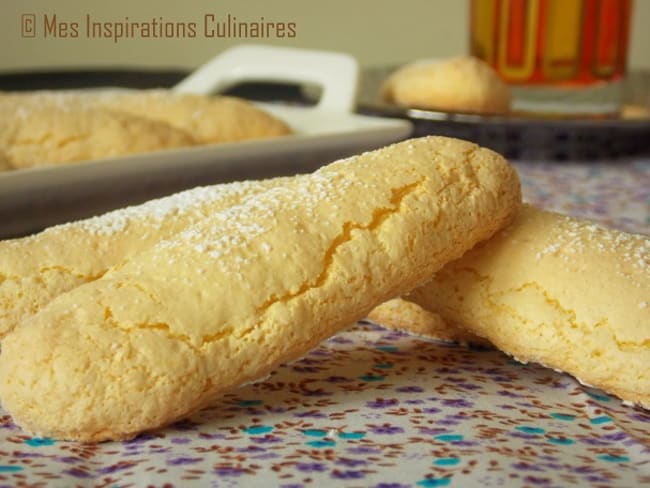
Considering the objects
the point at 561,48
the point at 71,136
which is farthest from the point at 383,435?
the point at 561,48

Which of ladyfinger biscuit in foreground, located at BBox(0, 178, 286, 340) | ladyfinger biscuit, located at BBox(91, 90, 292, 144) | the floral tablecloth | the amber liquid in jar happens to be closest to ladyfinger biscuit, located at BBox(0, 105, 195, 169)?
ladyfinger biscuit, located at BBox(91, 90, 292, 144)

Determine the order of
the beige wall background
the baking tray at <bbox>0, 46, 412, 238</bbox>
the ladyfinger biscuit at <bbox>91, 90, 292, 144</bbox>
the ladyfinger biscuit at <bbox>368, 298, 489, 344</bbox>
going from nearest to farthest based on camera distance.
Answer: the ladyfinger biscuit at <bbox>368, 298, 489, 344</bbox>
the baking tray at <bbox>0, 46, 412, 238</bbox>
the ladyfinger biscuit at <bbox>91, 90, 292, 144</bbox>
the beige wall background

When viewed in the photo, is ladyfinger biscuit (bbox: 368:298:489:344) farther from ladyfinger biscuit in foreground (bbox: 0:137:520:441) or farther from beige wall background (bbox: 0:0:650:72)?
beige wall background (bbox: 0:0:650:72)

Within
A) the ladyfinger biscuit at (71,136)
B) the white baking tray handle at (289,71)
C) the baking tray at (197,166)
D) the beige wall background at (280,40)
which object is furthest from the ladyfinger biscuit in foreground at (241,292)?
the beige wall background at (280,40)

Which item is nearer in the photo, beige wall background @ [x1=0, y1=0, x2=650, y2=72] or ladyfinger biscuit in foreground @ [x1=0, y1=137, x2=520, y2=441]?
ladyfinger biscuit in foreground @ [x1=0, y1=137, x2=520, y2=441]

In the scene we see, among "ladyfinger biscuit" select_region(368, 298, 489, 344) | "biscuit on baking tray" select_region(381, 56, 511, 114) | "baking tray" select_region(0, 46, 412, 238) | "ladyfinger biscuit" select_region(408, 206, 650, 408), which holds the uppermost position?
"biscuit on baking tray" select_region(381, 56, 511, 114)

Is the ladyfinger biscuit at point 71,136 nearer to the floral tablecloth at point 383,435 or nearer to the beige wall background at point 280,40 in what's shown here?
the floral tablecloth at point 383,435

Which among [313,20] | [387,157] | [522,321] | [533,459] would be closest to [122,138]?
[387,157]
